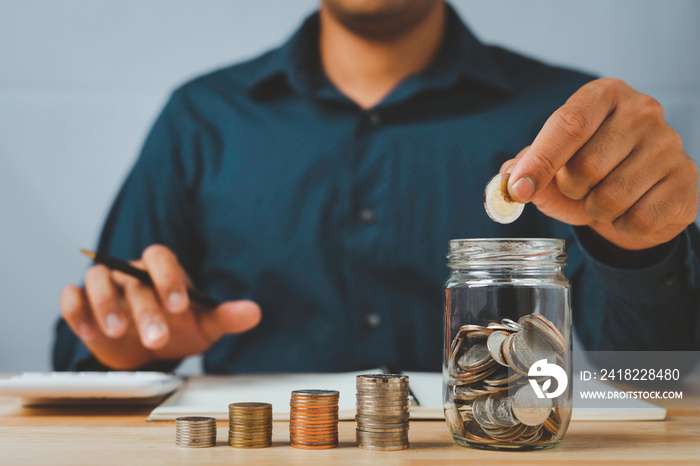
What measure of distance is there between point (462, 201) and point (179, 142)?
0.65 meters

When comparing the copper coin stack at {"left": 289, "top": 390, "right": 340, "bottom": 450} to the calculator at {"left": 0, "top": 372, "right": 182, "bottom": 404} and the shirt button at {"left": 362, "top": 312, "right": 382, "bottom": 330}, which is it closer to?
the calculator at {"left": 0, "top": 372, "right": 182, "bottom": 404}

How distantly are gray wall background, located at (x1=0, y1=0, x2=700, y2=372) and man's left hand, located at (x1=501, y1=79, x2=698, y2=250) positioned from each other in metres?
1.13

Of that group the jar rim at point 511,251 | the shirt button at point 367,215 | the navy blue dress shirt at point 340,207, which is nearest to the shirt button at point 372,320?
the navy blue dress shirt at point 340,207

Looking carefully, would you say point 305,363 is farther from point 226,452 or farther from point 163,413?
point 226,452

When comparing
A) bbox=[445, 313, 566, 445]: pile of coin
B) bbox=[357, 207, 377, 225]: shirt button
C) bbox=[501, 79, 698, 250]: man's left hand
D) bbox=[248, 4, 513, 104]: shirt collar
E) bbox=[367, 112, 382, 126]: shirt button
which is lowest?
bbox=[445, 313, 566, 445]: pile of coin

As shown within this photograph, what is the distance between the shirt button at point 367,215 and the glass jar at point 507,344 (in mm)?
758

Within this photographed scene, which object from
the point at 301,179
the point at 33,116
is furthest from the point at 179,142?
the point at 33,116

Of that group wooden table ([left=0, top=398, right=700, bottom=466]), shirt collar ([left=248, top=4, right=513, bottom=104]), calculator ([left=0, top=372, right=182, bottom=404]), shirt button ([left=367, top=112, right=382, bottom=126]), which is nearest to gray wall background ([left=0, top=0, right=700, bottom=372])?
shirt collar ([left=248, top=4, right=513, bottom=104])

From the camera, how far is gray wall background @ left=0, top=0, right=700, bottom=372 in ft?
5.77

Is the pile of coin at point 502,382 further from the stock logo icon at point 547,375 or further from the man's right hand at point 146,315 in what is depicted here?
the man's right hand at point 146,315

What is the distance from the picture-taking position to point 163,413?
67 cm

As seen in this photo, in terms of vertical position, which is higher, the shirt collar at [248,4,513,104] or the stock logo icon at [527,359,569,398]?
the shirt collar at [248,4,513,104]

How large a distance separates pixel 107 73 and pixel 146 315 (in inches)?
43.7

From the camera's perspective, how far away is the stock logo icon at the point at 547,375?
50cm
